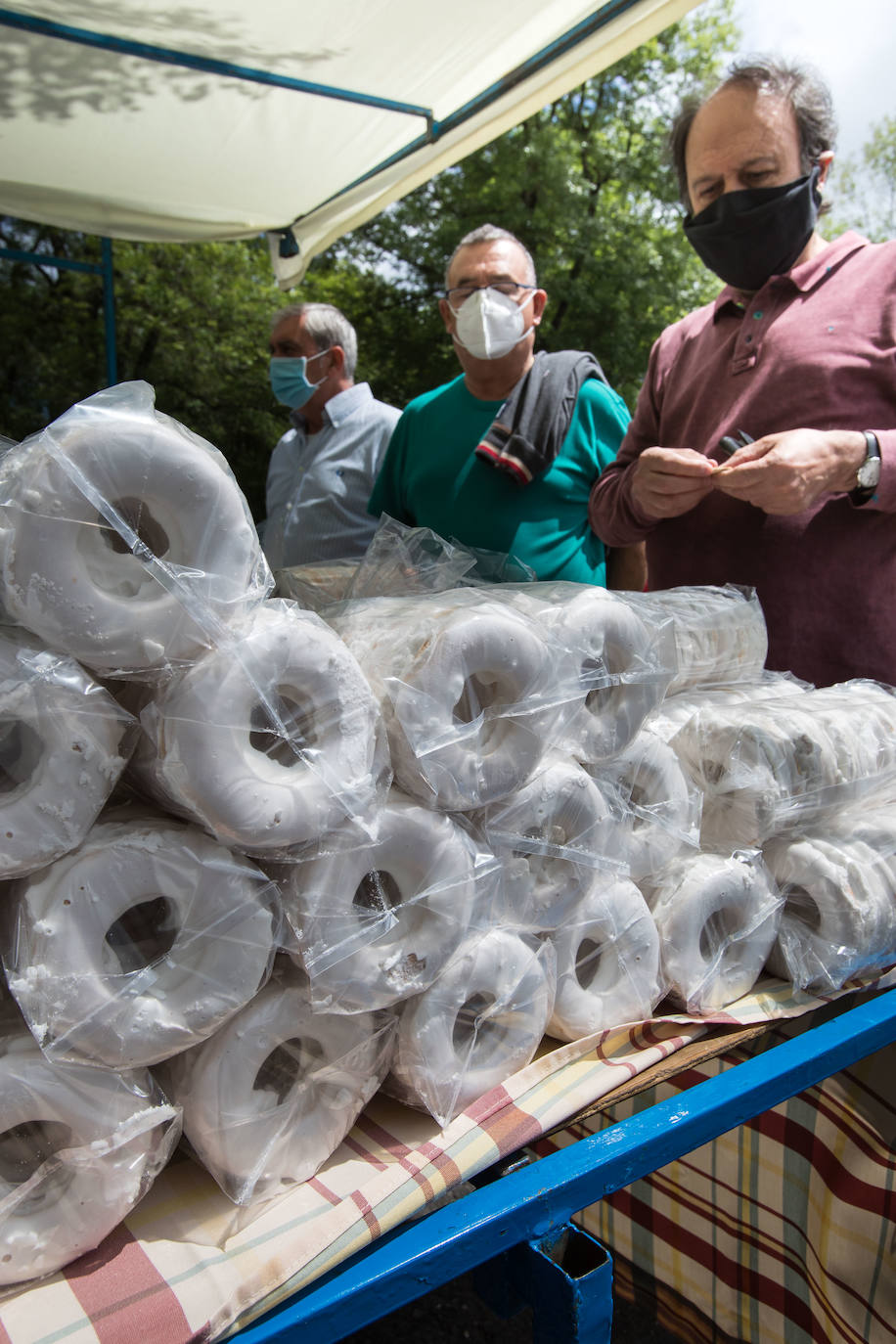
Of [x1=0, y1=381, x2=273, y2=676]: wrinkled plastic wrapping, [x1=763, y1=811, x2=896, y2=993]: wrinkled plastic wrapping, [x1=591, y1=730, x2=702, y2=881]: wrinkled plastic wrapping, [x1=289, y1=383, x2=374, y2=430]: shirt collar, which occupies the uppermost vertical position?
[x1=289, y1=383, x2=374, y2=430]: shirt collar

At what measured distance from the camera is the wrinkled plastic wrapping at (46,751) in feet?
2.85

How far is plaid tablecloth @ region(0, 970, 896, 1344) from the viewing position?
86 cm

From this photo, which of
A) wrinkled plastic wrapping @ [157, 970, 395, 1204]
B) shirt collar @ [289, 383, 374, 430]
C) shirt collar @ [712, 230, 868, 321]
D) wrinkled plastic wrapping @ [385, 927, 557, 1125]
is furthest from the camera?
shirt collar @ [289, 383, 374, 430]

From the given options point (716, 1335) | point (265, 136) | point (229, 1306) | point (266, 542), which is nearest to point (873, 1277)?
point (716, 1335)

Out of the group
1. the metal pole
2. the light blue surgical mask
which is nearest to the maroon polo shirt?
the light blue surgical mask

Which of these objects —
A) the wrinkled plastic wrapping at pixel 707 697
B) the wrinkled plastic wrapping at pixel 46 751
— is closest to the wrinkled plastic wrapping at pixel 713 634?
the wrinkled plastic wrapping at pixel 707 697

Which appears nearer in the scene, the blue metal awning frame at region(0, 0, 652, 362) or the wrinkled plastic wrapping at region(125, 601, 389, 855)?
the wrinkled plastic wrapping at region(125, 601, 389, 855)

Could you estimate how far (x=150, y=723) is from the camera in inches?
37.7

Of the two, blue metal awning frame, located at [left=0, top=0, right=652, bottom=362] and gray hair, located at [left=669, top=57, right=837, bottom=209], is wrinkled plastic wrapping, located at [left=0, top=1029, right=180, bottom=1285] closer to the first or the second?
gray hair, located at [left=669, top=57, right=837, bottom=209]

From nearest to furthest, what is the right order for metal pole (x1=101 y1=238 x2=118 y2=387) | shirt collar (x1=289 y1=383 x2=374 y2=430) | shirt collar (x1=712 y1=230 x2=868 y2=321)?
shirt collar (x1=712 y1=230 x2=868 y2=321) → shirt collar (x1=289 y1=383 x2=374 y2=430) → metal pole (x1=101 y1=238 x2=118 y2=387)

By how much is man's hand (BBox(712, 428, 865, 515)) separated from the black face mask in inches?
22.5

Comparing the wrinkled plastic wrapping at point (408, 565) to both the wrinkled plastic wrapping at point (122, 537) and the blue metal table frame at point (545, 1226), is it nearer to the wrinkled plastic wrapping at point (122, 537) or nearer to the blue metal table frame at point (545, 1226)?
the wrinkled plastic wrapping at point (122, 537)

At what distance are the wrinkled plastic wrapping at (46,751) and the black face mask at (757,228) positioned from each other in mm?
1724

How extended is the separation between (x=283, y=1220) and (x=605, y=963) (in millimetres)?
576
